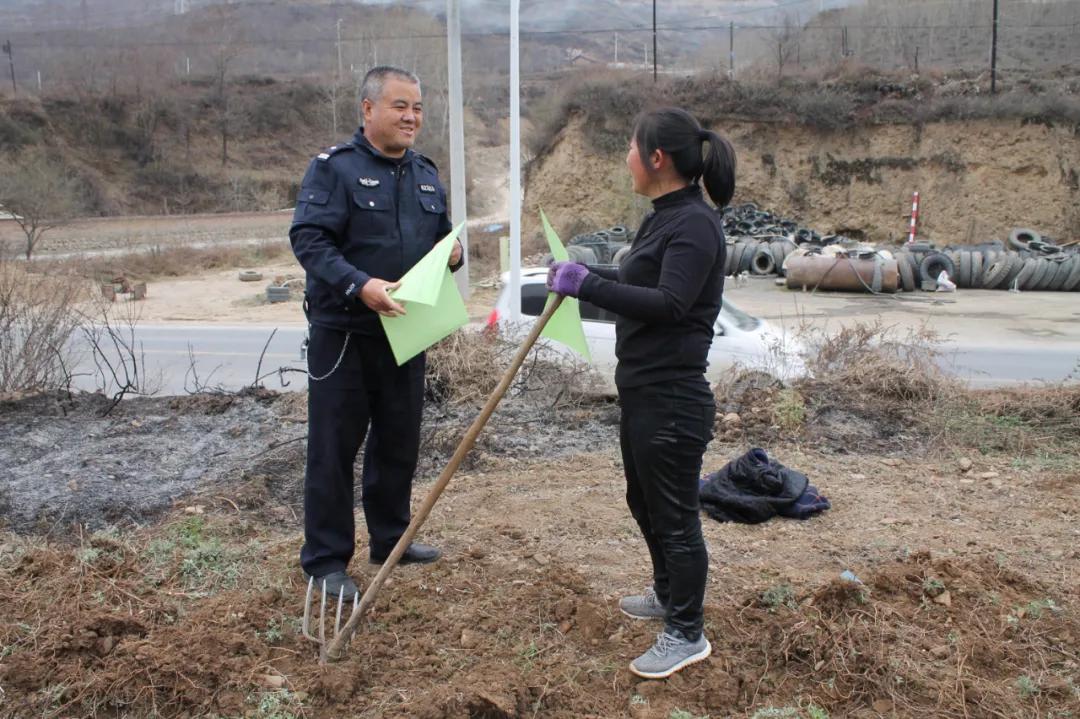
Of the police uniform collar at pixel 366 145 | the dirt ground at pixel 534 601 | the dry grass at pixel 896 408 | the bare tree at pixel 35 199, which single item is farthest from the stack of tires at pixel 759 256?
the bare tree at pixel 35 199

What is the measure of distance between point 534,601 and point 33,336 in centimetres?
527

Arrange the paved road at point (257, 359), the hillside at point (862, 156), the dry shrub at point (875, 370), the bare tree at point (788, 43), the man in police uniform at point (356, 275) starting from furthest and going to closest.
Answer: the bare tree at point (788, 43)
the hillside at point (862, 156)
the paved road at point (257, 359)
the dry shrub at point (875, 370)
the man in police uniform at point (356, 275)

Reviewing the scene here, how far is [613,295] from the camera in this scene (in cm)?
275

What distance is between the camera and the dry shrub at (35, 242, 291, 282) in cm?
2717

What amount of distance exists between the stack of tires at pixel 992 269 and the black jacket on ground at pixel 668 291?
18060 millimetres

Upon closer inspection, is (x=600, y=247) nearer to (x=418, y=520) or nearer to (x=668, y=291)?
(x=418, y=520)

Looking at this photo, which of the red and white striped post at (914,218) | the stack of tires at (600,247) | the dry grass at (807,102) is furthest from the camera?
the dry grass at (807,102)

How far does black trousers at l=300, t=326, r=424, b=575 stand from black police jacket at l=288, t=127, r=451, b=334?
13cm

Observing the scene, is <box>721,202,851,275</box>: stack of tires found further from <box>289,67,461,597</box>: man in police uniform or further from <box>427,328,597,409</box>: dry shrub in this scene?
<box>289,67,461,597</box>: man in police uniform

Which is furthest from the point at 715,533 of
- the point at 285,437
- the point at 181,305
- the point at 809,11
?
the point at 809,11

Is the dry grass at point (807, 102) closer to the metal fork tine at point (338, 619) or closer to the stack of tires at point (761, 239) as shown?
the stack of tires at point (761, 239)

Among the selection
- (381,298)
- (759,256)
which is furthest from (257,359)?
(759,256)

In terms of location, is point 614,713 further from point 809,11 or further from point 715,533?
point 809,11

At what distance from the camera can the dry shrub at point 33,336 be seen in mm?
6867
